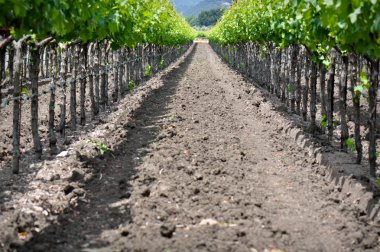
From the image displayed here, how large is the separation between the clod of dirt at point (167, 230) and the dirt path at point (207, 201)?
0.04 ft

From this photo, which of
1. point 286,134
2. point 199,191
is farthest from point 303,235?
point 286,134

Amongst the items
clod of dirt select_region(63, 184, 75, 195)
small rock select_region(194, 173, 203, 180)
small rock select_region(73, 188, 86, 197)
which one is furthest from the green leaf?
clod of dirt select_region(63, 184, 75, 195)

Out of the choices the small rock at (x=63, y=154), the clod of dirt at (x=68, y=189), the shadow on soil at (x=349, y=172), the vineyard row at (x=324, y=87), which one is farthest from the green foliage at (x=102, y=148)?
the vineyard row at (x=324, y=87)

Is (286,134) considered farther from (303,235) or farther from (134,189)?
(303,235)

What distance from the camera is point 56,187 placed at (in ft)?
25.5

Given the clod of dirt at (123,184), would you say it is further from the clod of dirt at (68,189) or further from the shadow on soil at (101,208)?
the clod of dirt at (68,189)

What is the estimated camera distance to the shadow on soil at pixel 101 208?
18.9 feet

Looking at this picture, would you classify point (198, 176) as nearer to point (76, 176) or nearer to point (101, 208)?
point (101, 208)

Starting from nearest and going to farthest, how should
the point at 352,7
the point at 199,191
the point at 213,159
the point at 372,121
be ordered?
the point at 352,7
the point at 199,191
the point at 372,121
the point at 213,159

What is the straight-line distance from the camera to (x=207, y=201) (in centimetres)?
697

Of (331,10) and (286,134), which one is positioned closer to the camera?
(331,10)

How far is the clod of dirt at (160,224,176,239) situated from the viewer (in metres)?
5.69

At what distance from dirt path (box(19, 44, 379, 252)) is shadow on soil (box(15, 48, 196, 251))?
0.01m

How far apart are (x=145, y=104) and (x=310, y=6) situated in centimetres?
987
